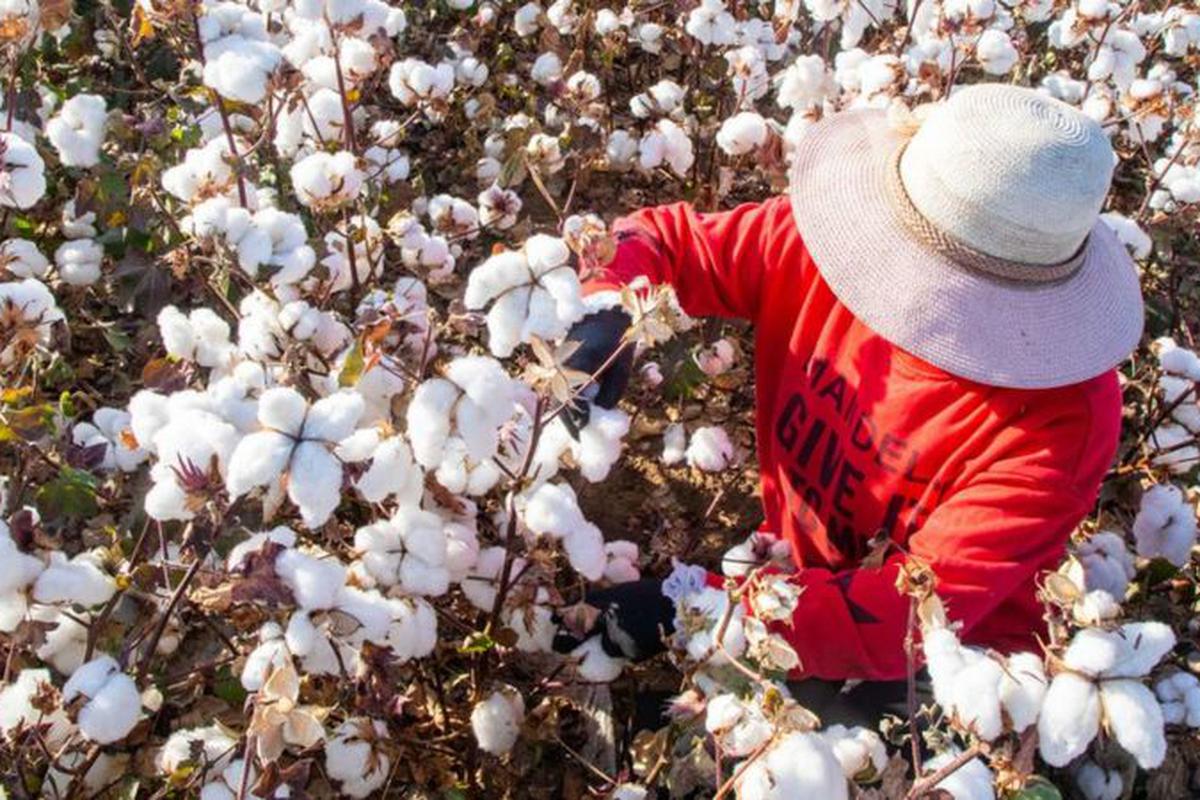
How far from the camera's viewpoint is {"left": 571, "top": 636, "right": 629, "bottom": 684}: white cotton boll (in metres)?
1.86

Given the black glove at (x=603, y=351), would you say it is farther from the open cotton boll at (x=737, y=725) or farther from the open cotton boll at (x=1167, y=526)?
the open cotton boll at (x=1167, y=526)

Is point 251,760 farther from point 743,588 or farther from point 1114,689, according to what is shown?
point 1114,689

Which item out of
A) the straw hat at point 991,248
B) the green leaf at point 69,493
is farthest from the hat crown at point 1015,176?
the green leaf at point 69,493

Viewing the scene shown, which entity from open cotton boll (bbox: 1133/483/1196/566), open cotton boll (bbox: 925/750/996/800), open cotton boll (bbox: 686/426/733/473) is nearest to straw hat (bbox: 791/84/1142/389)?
open cotton boll (bbox: 686/426/733/473)

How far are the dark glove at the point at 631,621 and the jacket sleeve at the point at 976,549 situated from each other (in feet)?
0.65

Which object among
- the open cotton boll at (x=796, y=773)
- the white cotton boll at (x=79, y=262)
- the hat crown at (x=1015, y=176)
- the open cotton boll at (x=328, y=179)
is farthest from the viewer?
the white cotton boll at (x=79, y=262)

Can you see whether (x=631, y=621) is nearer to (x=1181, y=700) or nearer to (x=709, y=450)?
(x=709, y=450)

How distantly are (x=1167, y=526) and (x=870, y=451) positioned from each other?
634 millimetres

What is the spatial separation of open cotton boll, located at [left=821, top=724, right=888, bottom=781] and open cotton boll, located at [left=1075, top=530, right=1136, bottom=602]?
80 cm

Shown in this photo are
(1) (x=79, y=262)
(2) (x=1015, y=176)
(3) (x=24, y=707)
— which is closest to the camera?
(3) (x=24, y=707)

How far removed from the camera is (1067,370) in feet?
5.61

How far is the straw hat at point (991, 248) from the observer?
1604 millimetres

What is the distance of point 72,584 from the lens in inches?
55.2

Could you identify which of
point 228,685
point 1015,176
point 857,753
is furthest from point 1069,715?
point 228,685
